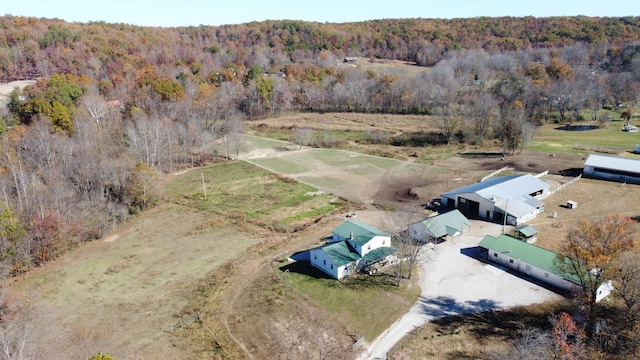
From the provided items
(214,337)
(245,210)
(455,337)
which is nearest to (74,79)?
(245,210)

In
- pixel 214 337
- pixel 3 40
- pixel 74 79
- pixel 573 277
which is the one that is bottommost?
pixel 214 337

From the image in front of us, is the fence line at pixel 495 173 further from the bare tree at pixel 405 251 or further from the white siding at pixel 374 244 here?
the white siding at pixel 374 244

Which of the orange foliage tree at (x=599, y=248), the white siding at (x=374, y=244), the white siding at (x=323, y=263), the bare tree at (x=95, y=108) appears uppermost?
the bare tree at (x=95, y=108)

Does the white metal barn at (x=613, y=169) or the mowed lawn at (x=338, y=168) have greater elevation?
the white metal barn at (x=613, y=169)

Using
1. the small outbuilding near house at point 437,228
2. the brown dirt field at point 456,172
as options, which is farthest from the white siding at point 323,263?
the brown dirt field at point 456,172

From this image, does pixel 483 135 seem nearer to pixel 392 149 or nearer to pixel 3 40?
pixel 392 149

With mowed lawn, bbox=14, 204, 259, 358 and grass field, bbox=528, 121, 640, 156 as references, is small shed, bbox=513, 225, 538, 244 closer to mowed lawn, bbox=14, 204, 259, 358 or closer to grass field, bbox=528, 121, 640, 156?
mowed lawn, bbox=14, 204, 259, 358
